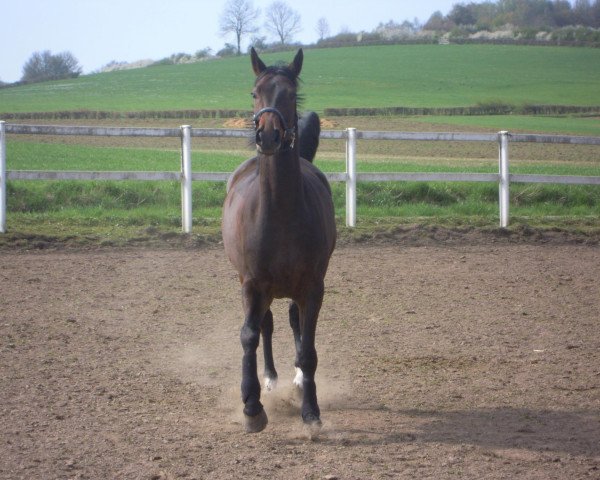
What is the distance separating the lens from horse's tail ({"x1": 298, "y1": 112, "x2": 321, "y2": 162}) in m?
7.18

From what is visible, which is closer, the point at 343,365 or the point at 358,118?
the point at 343,365

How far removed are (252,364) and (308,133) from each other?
8.49 feet

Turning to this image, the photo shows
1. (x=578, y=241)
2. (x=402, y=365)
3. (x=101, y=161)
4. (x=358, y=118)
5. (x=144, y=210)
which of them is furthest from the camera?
(x=358, y=118)

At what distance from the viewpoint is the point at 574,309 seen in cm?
856

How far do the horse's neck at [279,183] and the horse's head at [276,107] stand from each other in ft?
0.34

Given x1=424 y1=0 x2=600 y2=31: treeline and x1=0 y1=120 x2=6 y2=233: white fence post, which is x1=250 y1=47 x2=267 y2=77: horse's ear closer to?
x1=0 y1=120 x2=6 y2=233: white fence post

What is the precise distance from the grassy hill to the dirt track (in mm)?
31576

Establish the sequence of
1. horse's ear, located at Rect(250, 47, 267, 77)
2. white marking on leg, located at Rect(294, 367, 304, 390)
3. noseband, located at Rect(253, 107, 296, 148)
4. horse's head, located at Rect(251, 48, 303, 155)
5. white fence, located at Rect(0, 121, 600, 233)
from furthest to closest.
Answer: white fence, located at Rect(0, 121, 600, 233) → white marking on leg, located at Rect(294, 367, 304, 390) → horse's ear, located at Rect(250, 47, 267, 77) → noseband, located at Rect(253, 107, 296, 148) → horse's head, located at Rect(251, 48, 303, 155)

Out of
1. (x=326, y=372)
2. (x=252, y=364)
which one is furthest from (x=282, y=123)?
(x=326, y=372)

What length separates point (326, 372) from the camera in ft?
21.5

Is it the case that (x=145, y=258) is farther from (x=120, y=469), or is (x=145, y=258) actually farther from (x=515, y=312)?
(x=120, y=469)

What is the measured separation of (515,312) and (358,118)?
3165 cm

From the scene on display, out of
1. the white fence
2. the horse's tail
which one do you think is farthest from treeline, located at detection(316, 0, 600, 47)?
the horse's tail

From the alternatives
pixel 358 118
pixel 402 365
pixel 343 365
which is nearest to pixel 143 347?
pixel 343 365
